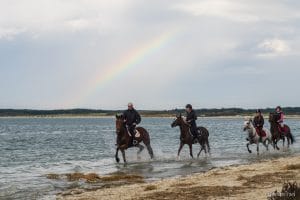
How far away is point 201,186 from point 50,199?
13.1 feet

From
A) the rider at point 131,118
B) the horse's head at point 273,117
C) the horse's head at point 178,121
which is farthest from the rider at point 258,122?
the rider at point 131,118

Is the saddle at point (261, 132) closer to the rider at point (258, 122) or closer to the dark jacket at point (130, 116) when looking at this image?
the rider at point (258, 122)

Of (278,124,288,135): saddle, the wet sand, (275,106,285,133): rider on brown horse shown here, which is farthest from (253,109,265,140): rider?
the wet sand

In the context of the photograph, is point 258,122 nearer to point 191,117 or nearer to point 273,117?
point 273,117

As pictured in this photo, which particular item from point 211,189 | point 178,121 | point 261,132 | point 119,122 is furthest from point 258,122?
point 211,189

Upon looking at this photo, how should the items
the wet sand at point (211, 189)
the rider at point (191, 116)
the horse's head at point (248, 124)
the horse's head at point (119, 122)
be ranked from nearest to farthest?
the wet sand at point (211, 189) → the horse's head at point (119, 122) → the rider at point (191, 116) → the horse's head at point (248, 124)

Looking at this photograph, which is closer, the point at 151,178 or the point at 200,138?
the point at 151,178

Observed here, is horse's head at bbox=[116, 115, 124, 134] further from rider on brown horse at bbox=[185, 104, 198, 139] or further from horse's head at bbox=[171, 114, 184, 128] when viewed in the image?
rider on brown horse at bbox=[185, 104, 198, 139]

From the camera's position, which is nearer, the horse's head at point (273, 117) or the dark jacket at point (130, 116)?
the dark jacket at point (130, 116)

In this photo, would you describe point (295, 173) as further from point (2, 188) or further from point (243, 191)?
point (2, 188)

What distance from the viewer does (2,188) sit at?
1708 cm

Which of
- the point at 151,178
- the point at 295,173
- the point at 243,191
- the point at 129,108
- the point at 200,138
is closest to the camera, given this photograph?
the point at 243,191

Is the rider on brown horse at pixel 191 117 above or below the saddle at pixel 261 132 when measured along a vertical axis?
above

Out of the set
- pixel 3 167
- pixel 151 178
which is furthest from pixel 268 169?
pixel 3 167
